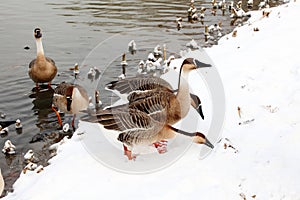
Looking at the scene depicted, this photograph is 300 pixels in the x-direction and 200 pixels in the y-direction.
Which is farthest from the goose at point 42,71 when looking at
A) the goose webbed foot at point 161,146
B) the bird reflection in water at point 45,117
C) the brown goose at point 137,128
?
the goose webbed foot at point 161,146

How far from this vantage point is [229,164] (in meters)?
5.48

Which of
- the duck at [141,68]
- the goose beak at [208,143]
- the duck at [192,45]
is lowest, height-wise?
the duck at [141,68]

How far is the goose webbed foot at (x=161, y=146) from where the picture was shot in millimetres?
6476

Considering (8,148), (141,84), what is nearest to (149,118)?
(141,84)

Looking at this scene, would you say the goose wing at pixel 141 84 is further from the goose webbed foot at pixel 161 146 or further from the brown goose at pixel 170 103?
the goose webbed foot at pixel 161 146

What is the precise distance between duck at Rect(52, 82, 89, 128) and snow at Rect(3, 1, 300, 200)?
72.8 inches

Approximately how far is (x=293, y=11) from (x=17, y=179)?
11.4 m

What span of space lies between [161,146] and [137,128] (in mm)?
776

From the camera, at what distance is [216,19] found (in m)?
22.1

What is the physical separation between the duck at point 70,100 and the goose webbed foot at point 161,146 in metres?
4.32

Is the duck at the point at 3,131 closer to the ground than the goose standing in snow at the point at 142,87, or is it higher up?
closer to the ground

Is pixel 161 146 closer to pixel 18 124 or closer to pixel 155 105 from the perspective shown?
pixel 155 105

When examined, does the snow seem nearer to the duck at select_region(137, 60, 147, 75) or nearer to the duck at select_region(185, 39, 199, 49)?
the duck at select_region(137, 60, 147, 75)

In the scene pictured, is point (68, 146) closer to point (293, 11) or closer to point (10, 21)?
point (293, 11)
